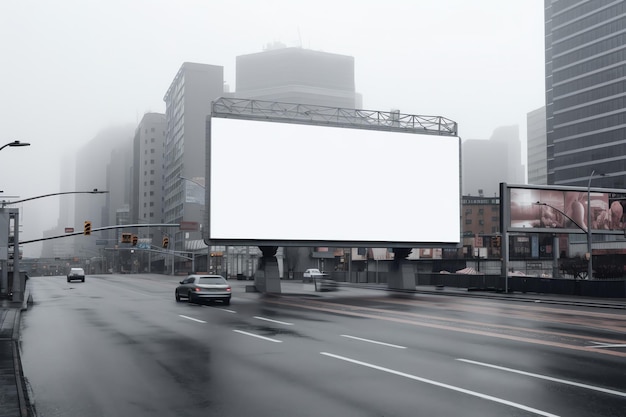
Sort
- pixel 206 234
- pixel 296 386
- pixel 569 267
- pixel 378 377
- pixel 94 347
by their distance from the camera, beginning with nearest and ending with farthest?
pixel 296 386 → pixel 378 377 → pixel 94 347 → pixel 206 234 → pixel 569 267

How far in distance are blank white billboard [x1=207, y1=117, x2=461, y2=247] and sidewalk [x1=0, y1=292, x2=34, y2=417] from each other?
78.7 ft

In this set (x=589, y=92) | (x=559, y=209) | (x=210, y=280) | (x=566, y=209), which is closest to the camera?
(x=210, y=280)

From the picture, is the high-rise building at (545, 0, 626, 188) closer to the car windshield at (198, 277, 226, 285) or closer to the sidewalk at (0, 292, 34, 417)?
the car windshield at (198, 277, 226, 285)

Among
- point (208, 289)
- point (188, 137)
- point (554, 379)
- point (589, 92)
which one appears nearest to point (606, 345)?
point (554, 379)

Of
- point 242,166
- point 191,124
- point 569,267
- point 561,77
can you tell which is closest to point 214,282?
point 242,166

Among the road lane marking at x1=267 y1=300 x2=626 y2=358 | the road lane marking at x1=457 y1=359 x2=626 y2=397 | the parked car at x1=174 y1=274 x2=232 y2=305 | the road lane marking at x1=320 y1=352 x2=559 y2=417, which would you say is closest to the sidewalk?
the road lane marking at x1=320 y1=352 x2=559 y2=417

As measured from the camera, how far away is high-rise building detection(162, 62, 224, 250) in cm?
15425

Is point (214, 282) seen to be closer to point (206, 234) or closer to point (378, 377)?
point (206, 234)

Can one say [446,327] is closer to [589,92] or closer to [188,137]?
[589,92]

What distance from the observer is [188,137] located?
6240 inches

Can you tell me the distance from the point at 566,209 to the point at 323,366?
41905 millimetres

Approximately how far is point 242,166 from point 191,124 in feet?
390

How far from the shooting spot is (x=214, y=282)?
33.2m

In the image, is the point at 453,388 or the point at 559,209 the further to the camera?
the point at 559,209
